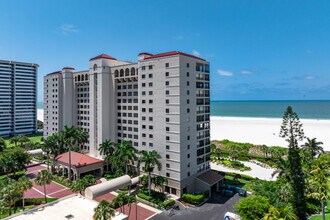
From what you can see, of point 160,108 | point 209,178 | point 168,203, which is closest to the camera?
point 168,203

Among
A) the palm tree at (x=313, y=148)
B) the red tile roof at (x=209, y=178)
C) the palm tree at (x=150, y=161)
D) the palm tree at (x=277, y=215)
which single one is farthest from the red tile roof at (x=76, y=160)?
the palm tree at (x=313, y=148)

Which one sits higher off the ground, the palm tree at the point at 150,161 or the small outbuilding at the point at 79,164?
the palm tree at the point at 150,161

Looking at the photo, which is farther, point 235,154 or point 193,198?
point 235,154

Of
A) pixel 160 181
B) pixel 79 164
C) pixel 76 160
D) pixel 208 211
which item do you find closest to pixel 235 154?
pixel 208 211

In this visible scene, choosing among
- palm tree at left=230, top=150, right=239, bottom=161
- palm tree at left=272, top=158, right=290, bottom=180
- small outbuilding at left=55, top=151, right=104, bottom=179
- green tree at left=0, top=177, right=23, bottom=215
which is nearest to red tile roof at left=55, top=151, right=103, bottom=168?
small outbuilding at left=55, top=151, right=104, bottom=179

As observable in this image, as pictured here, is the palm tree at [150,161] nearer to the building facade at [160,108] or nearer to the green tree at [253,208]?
the building facade at [160,108]

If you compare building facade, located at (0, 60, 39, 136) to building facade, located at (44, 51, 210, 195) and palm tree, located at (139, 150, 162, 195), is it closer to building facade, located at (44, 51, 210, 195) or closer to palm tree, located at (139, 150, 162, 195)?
building facade, located at (44, 51, 210, 195)

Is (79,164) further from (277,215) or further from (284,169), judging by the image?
(284,169)
